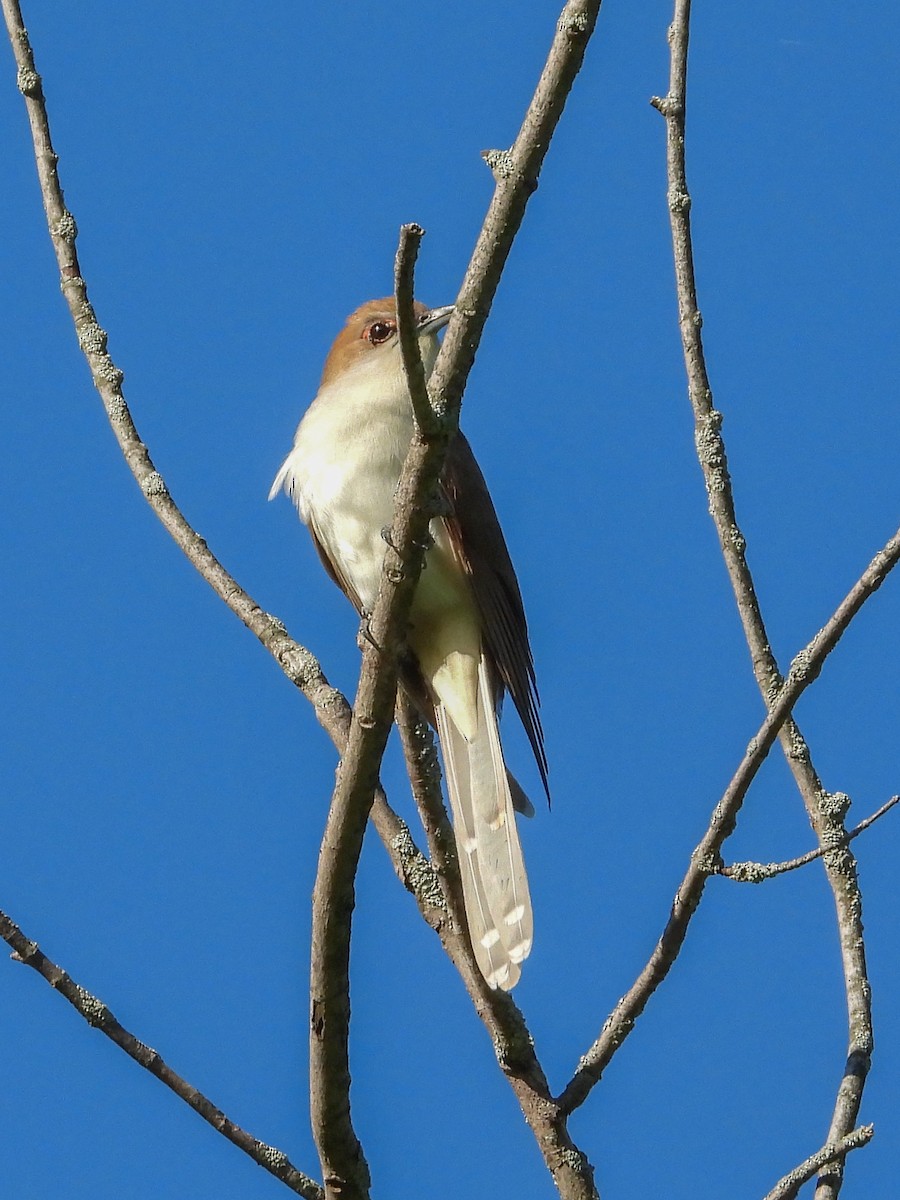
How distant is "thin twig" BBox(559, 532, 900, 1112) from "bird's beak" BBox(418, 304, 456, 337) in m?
2.44

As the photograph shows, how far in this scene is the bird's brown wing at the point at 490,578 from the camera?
539 cm

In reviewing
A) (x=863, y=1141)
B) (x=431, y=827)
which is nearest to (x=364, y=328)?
(x=431, y=827)

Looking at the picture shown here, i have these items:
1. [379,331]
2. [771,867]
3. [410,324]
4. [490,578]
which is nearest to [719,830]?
[771,867]

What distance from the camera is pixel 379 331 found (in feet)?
20.1

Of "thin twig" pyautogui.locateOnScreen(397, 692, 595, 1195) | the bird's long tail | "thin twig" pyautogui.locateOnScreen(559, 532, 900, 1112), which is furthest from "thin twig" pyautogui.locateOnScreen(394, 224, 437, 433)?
the bird's long tail

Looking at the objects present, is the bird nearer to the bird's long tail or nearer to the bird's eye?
the bird's long tail

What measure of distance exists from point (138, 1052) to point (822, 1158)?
4.72 ft

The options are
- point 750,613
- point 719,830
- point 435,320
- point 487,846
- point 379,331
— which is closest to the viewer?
point 719,830

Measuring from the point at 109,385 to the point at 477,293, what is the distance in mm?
1965

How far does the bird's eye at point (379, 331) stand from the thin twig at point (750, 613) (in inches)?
90.8

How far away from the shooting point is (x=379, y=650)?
3451 millimetres

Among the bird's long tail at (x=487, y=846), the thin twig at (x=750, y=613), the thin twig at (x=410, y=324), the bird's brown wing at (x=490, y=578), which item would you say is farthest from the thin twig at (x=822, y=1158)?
the bird's brown wing at (x=490, y=578)

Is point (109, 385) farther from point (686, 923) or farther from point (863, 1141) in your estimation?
point (863, 1141)

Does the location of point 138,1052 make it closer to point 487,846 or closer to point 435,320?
point 487,846
